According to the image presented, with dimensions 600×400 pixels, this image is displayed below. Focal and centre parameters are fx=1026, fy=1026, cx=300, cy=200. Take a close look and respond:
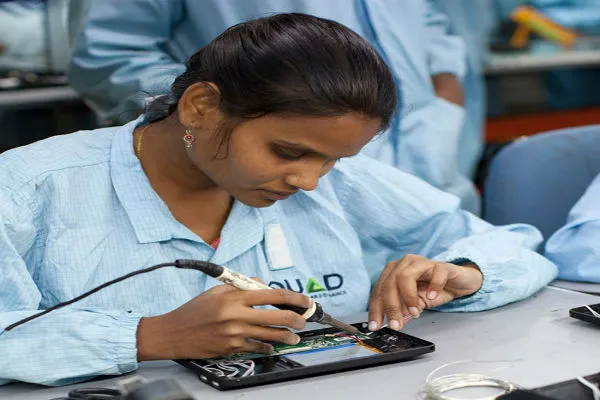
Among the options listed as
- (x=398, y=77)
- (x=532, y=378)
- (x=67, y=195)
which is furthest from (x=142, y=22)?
(x=532, y=378)

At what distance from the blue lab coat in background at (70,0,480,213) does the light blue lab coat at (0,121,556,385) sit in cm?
31

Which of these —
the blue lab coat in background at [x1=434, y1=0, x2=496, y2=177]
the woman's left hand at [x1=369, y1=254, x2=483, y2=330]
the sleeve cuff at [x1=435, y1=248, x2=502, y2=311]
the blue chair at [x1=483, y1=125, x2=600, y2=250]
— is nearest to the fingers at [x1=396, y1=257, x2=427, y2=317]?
the woman's left hand at [x1=369, y1=254, x2=483, y2=330]

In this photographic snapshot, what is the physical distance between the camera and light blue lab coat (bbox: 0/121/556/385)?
1438 mm

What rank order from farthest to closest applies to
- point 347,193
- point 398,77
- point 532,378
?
point 398,77
point 347,193
point 532,378

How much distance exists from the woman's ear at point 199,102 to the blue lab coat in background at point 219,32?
64 cm

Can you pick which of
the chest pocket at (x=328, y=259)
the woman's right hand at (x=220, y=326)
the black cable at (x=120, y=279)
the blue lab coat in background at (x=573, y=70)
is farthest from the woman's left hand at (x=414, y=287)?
the blue lab coat in background at (x=573, y=70)

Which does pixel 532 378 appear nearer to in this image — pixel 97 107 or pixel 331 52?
pixel 331 52

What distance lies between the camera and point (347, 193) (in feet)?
6.23

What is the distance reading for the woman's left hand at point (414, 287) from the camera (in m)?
1.64

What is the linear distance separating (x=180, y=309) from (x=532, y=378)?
0.50 meters

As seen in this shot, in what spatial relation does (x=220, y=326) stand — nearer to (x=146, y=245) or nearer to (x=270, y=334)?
(x=270, y=334)

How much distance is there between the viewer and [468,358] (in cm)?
150

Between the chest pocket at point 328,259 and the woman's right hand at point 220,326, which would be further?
the chest pocket at point 328,259

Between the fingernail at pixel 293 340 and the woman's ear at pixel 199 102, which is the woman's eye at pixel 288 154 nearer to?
the woman's ear at pixel 199 102
